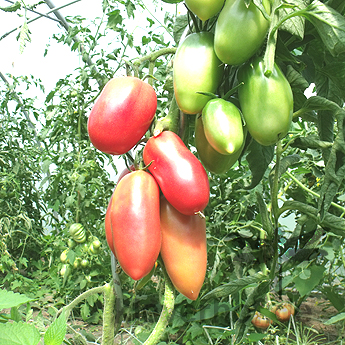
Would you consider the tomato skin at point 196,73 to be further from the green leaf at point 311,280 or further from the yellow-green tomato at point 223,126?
the green leaf at point 311,280

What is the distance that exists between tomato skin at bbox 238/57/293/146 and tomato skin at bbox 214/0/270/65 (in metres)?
0.02

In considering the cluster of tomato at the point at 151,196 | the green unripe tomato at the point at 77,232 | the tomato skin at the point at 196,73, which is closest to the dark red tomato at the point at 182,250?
the cluster of tomato at the point at 151,196

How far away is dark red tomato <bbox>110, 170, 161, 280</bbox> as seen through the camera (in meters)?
0.36

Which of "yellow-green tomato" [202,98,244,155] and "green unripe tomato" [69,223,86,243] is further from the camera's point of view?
"green unripe tomato" [69,223,86,243]

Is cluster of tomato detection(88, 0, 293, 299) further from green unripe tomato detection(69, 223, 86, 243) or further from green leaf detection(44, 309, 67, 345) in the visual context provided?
green unripe tomato detection(69, 223, 86, 243)

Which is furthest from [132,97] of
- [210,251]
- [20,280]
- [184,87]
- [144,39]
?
[20,280]

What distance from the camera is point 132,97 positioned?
38 cm

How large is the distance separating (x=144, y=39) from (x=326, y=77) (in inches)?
50.2

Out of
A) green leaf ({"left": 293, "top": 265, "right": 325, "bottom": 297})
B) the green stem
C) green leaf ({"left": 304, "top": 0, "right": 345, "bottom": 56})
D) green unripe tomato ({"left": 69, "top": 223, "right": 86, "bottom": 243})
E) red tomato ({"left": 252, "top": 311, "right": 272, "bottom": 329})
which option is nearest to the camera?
green leaf ({"left": 304, "top": 0, "right": 345, "bottom": 56})

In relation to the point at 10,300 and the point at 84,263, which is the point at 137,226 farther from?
the point at 84,263

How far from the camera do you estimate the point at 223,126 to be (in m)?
0.33

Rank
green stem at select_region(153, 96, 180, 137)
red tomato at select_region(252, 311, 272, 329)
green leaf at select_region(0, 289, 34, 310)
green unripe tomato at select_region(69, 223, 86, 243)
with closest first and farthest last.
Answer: green stem at select_region(153, 96, 180, 137), green leaf at select_region(0, 289, 34, 310), red tomato at select_region(252, 311, 272, 329), green unripe tomato at select_region(69, 223, 86, 243)

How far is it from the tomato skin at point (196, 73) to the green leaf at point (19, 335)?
0.33 meters

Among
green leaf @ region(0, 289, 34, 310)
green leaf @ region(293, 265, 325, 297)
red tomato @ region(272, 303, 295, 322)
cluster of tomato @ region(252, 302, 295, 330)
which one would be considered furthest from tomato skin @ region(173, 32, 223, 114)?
red tomato @ region(272, 303, 295, 322)
